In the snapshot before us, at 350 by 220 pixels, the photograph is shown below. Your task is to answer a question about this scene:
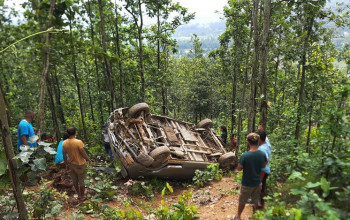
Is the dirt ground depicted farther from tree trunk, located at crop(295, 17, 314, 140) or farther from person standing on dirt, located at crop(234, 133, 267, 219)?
tree trunk, located at crop(295, 17, 314, 140)

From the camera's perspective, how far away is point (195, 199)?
6.51 meters

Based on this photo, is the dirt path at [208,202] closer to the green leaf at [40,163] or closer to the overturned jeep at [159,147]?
the overturned jeep at [159,147]

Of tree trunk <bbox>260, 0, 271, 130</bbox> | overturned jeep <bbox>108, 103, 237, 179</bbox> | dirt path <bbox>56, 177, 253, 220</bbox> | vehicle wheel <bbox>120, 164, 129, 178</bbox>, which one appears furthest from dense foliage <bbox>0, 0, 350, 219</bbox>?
vehicle wheel <bbox>120, 164, 129, 178</bbox>

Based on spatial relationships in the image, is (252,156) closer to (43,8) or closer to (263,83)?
(263,83)

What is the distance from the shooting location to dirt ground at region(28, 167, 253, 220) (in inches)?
211

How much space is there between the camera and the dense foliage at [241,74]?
3593mm

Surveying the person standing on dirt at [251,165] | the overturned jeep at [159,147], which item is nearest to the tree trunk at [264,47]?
the overturned jeep at [159,147]

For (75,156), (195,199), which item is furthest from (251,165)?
(75,156)

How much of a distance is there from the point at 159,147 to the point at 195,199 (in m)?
1.66

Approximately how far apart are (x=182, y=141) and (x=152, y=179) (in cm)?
172

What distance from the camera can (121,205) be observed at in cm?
595

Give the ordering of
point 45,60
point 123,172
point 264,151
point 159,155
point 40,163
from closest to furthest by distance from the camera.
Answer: point 40,163 < point 264,151 < point 45,60 < point 159,155 < point 123,172

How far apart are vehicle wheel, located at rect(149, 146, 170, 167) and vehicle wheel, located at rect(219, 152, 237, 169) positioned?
2200 mm

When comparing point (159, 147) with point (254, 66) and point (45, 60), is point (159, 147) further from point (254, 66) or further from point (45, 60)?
point (45, 60)
